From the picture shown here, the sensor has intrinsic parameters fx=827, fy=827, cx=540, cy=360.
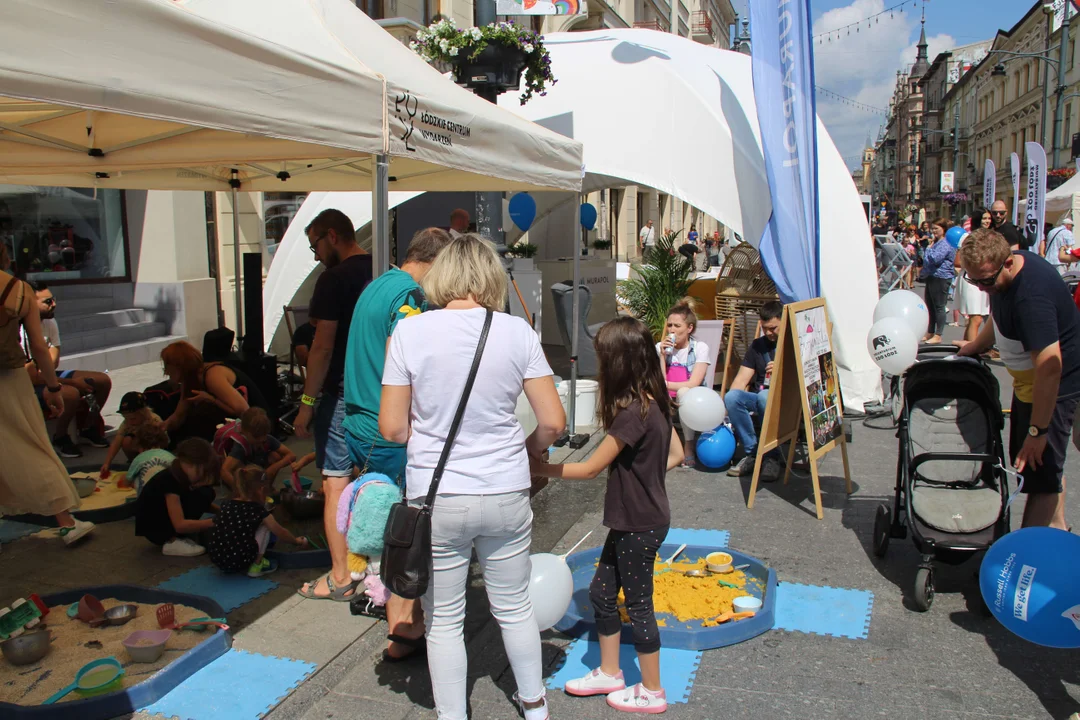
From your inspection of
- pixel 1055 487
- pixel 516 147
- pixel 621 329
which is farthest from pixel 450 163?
pixel 1055 487

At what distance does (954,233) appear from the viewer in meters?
12.6

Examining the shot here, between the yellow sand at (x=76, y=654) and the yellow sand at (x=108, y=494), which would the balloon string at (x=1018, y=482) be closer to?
the yellow sand at (x=76, y=654)

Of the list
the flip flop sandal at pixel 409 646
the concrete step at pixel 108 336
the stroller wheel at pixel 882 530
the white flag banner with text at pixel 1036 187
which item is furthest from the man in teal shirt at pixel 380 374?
the white flag banner with text at pixel 1036 187

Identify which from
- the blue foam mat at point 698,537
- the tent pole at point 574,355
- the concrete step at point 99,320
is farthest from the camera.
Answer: the concrete step at point 99,320

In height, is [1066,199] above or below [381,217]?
above

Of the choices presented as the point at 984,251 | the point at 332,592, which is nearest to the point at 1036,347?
the point at 984,251

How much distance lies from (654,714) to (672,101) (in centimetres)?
779

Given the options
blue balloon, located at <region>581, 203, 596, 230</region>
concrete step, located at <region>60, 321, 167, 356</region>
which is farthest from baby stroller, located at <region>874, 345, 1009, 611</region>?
blue balloon, located at <region>581, 203, 596, 230</region>

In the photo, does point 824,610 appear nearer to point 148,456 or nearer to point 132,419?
point 148,456

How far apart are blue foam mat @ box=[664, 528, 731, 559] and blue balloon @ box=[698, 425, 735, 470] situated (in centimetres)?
128

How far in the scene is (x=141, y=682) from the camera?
311 cm

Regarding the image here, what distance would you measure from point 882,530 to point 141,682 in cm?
363

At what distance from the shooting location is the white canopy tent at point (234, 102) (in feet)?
8.36

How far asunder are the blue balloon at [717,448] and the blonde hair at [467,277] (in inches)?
153
